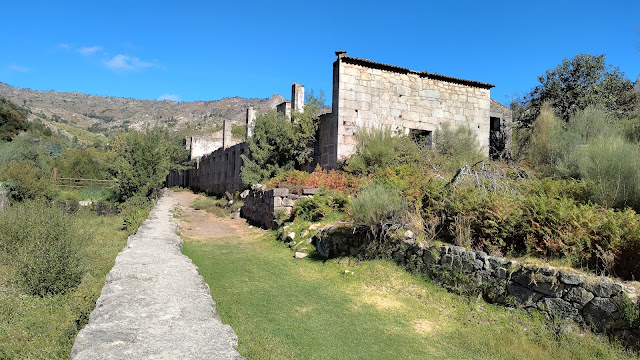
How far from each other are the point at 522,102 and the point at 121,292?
19397 mm

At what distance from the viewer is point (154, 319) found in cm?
→ 364

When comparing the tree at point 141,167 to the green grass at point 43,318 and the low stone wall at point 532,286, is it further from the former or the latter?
the low stone wall at point 532,286

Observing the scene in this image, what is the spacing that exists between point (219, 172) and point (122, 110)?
82987 mm

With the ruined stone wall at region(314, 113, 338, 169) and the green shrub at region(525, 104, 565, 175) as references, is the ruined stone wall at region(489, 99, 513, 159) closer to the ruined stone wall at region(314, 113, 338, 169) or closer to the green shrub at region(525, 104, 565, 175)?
the green shrub at region(525, 104, 565, 175)

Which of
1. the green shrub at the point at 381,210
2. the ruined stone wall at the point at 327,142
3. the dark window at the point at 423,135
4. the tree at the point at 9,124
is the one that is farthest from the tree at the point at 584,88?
the tree at the point at 9,124

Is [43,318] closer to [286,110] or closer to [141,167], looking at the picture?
[286,110]

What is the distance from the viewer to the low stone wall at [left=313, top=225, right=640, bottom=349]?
3688 millimetres

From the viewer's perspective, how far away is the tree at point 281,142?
51.7 feet

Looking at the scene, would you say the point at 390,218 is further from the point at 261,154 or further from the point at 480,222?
the point at 261,154

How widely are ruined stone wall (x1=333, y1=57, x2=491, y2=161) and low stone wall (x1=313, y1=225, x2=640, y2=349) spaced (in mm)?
8564

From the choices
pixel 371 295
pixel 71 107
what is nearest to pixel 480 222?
pixel 371 295

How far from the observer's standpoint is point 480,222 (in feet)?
18.2

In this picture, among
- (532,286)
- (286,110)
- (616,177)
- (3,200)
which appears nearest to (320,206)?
(532,286)

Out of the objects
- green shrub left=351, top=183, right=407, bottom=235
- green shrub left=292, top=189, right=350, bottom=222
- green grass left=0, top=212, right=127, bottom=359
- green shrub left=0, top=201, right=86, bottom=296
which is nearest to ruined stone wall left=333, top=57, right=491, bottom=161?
green shrub left=292, top=189, right=350, bottom=222
